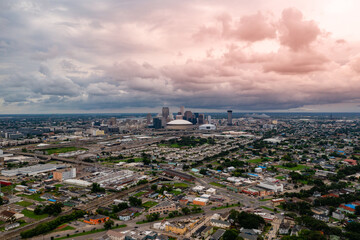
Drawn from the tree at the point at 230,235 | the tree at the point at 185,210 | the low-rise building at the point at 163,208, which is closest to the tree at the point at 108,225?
the low-rise building at the point at 163,208

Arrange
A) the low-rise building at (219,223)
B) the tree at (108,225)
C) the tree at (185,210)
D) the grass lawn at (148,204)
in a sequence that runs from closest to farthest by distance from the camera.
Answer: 1. the tree at (108,225)
2. the low-rise building at (219,223)
3. the tree at (185,210)
4. the grass lawn at (148,204)

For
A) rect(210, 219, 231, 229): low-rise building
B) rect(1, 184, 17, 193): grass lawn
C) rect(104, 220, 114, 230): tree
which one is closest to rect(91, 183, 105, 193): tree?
rect(1, 184, 17, 193): grass lawn

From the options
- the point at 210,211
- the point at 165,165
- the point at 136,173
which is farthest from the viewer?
the point at 165,165

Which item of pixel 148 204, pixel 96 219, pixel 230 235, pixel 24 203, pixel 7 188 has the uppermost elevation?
pixel 230 235

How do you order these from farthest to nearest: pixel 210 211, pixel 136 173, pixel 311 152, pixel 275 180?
pixel 311 152, pixel 136 173, pixel 275 180, pixel 210 211

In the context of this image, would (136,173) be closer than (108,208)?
No

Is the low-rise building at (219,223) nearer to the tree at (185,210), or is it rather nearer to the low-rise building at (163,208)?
the tree at (185,210)

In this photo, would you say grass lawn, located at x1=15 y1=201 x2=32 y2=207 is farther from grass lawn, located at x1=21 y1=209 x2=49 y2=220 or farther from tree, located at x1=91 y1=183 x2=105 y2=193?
tree, located at x1=91 y1=183 x2=105 y2=193

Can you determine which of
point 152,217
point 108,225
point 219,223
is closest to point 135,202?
point 152,217

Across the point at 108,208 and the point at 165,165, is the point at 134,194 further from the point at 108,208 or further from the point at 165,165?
the point at 165,165

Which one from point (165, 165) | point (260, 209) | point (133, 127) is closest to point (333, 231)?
point (260, 209)

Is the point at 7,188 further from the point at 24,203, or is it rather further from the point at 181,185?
the point at 181,185
